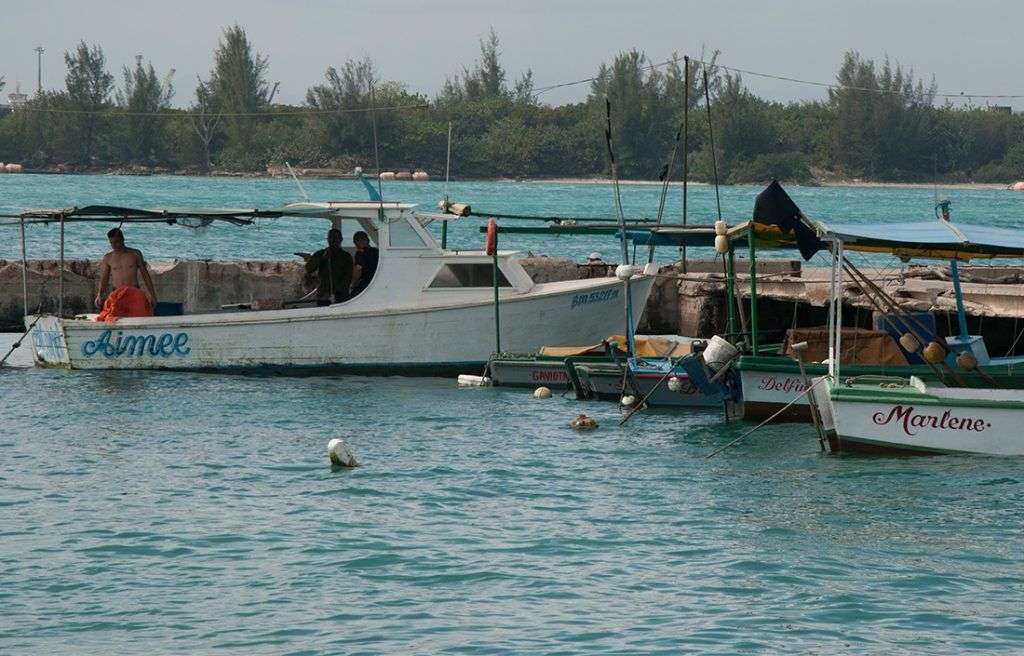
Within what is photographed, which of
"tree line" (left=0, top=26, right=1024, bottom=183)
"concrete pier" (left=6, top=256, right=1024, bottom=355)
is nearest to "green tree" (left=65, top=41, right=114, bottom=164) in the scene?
"tree line" (left=0, top=26, right=1024, bottom=183)

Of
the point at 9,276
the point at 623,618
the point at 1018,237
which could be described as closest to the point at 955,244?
the point at 1018,237

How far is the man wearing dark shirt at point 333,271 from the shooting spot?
21250mm

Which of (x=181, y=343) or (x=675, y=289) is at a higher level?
(x=675, y=289)

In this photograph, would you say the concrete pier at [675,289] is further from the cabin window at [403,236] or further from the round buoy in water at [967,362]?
the round buoy in water at [967,362]

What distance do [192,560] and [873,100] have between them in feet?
379

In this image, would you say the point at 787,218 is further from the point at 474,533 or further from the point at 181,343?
the point at 181,343

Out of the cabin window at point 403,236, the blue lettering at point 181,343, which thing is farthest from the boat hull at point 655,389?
the blue lettering at point 181,343

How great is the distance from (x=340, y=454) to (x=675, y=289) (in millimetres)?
10193

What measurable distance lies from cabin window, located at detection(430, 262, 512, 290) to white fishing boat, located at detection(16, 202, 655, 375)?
0.04 feet

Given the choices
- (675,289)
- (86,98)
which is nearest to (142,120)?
(86,98)

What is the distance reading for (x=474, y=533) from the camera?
1280 centimetres

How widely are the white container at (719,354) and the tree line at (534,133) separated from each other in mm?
99811

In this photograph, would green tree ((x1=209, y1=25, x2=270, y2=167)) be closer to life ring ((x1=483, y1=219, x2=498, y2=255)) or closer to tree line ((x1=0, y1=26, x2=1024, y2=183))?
tree line ((x1=0, y1=26, x2=1024, y2=183))

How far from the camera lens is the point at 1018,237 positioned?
53.6ft
